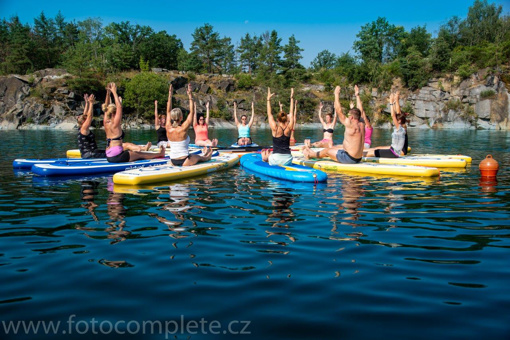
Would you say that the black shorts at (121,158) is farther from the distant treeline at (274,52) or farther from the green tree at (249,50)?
the green tree at (249,50)

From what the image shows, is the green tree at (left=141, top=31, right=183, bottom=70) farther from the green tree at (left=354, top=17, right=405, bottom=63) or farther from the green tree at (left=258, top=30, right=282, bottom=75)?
the green tree at (left=354, top=17, right=405, bottom=63)

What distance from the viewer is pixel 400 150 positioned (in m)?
13.7

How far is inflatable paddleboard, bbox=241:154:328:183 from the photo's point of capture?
10133 millimetres

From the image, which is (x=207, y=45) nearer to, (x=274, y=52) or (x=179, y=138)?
(x=274, y=52)

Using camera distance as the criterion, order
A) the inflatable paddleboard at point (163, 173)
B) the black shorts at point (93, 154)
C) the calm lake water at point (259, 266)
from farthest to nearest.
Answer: the black shorts at point (93, 154)
the inflatable paddleboard at point (163, 173)
the calm lake water at point (259, 266)

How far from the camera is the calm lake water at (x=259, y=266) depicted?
347cm

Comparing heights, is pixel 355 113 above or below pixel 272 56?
below

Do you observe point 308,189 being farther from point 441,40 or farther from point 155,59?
point 155,59

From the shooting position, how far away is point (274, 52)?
84812mm

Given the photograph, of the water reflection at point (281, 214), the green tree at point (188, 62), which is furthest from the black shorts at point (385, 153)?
the green tree at point (188, 62)

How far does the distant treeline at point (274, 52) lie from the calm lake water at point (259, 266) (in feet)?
191

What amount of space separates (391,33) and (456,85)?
27216 millimetres

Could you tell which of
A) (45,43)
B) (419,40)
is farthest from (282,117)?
(45,43)

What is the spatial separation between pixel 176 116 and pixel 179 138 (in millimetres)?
1015
